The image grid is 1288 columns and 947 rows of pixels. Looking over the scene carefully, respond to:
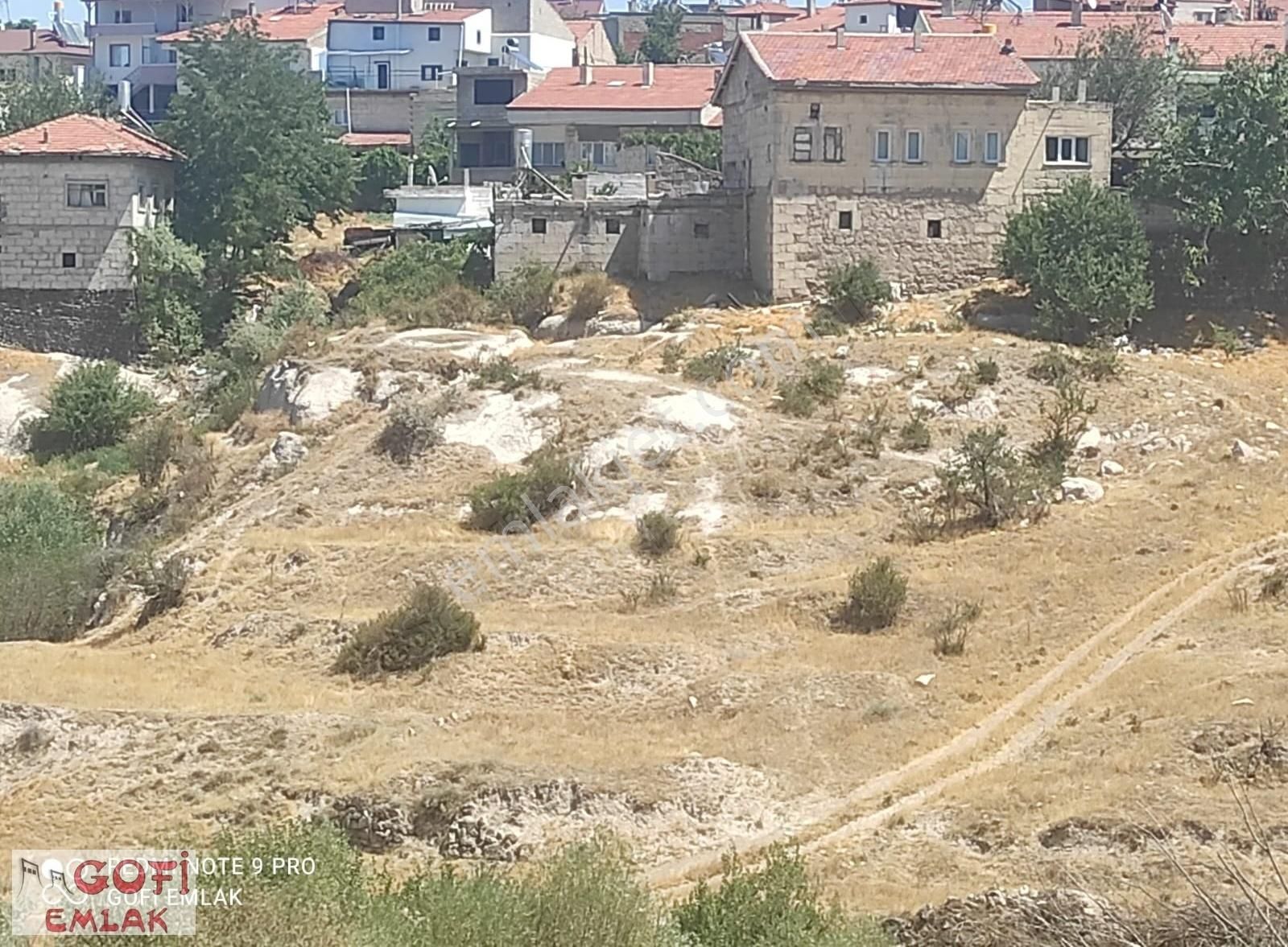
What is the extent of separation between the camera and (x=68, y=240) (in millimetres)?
57812

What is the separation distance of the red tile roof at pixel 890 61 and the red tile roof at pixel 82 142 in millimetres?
18792

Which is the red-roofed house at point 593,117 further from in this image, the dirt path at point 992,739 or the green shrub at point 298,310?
the dirt path at point 992,739

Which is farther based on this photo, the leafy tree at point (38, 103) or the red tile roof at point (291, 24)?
the red tile roof at point (291, 24)

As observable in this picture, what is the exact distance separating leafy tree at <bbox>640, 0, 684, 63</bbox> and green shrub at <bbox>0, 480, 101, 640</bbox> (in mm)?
58139

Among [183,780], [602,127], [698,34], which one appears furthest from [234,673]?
[698,34]

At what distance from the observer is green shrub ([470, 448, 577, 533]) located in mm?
38031

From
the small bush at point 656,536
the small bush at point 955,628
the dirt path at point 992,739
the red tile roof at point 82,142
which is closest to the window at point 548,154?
the red tile roof at point 82,142

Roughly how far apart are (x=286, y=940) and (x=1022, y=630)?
18429 millimetres

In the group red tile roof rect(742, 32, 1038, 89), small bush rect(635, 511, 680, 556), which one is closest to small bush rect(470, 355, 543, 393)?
small bush rect(635, 511, 680, 556)

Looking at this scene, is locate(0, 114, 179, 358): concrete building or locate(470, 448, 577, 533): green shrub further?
locate(0, 114, 179, 358): concrete building

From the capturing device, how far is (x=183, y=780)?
28844 millimetres

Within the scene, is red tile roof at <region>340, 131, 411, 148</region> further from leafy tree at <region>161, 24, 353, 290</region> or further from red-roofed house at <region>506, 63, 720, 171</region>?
leafy tree at <region>161, 24, 353, 290</region>

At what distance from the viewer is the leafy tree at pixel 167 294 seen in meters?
56.3

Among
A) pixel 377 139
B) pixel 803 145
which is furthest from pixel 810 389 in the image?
pixel 377 139
